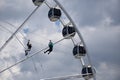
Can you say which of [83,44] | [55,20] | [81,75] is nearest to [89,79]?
[81,75]

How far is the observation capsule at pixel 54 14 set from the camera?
111ft

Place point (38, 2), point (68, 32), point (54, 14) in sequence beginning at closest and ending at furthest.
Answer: point (38, 2)
point (54, 14)
point (68, 32)

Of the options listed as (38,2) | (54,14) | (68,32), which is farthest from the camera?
(68,32)

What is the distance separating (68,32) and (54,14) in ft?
7.53

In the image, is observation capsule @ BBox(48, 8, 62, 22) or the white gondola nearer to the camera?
the white gondola

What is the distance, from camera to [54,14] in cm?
3394

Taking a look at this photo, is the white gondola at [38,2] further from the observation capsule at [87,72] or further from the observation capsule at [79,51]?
the observation capsule at [87,72]

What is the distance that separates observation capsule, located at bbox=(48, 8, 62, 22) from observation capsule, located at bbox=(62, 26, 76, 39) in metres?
1.53

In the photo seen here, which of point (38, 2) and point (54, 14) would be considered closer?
point (38, 2)

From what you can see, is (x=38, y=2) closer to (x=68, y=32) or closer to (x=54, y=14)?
(x=54, y=14)

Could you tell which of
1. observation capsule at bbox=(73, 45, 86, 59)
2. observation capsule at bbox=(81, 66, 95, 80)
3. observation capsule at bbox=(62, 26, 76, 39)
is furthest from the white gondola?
observation capsule at bbox=(81, 66, 95, 80)

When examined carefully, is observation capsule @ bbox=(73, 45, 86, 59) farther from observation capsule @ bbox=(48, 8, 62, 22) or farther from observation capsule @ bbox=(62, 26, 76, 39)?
observation capsule @ bbox=(48, 8, 62, 22)

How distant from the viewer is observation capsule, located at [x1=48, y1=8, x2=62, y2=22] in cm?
3394

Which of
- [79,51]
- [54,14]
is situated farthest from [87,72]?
[54,14]
